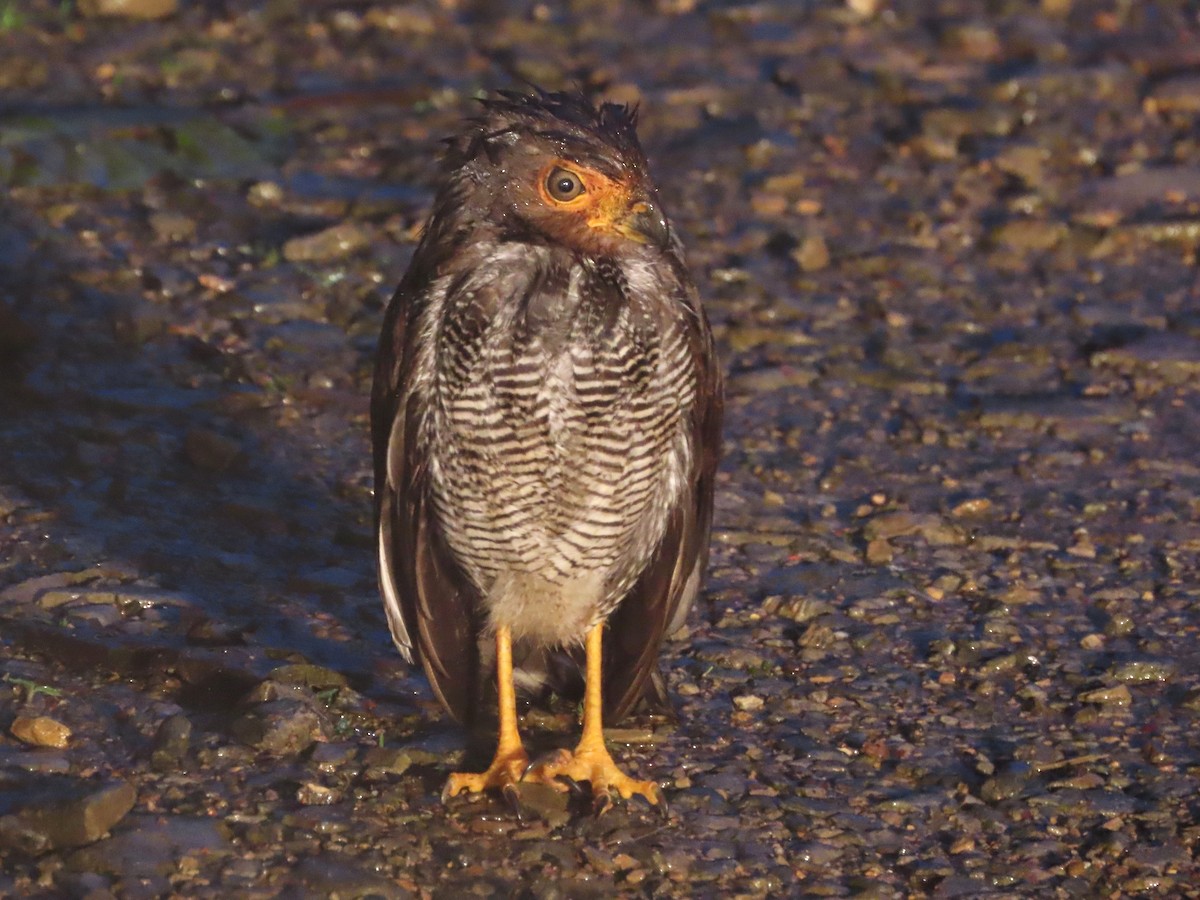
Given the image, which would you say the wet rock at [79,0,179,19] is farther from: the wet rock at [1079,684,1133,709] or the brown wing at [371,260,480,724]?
the wet rock at [1079,684,1133,709]

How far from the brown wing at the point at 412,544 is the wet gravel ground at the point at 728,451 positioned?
0.21 metres

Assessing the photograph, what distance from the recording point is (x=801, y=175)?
9.09 meters

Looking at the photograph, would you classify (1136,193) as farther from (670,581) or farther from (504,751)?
(504,751)

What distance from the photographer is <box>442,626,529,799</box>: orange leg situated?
4.87 meters

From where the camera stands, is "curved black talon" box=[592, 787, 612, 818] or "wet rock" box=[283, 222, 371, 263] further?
"wet rock" box=[283, 222, 371, 263]

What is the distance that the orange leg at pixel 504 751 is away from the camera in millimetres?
4871

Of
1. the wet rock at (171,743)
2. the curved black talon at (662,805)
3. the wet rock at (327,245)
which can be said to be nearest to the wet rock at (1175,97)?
the wet rock at (327,245)

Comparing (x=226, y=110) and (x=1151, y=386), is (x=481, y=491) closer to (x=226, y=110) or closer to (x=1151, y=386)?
(x=1151, y=386)

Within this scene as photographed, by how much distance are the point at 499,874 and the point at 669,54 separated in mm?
6667

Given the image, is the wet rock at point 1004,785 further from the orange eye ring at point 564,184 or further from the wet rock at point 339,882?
the orange eye ring at point 564,184

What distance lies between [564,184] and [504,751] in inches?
58.2

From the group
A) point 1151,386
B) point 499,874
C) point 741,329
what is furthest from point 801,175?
point 499,874

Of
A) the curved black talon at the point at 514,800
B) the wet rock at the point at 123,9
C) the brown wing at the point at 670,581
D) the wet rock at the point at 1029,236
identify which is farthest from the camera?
the wet rock at the point at 123,9

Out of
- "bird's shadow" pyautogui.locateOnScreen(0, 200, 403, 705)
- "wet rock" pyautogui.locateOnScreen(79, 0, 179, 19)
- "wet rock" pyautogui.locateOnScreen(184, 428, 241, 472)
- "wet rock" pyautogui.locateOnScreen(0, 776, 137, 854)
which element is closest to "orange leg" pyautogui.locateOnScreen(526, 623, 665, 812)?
"bird's shadow" pyautogui.locateOnScreen(0, 200, 403, 705)
